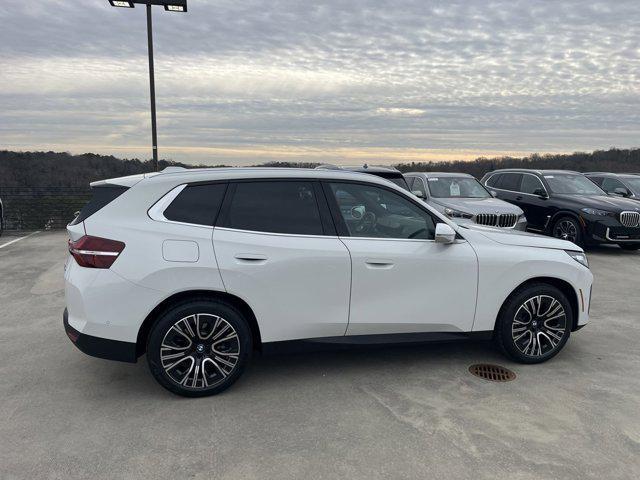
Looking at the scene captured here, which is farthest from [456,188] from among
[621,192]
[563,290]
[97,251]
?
[97,251]

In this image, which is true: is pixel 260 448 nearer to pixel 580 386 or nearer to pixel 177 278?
pixel 177 278

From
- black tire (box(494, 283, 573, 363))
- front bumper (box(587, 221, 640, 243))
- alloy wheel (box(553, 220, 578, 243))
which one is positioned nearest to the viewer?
black tire (box(494, 283, 573, 363))

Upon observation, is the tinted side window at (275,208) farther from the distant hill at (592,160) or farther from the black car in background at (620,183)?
the distant hill at (592,160)

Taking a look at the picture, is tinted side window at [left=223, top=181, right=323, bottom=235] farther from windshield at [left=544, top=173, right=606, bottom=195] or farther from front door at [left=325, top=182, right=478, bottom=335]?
windshield at [left=544, top=173, right=606, bottom=195]

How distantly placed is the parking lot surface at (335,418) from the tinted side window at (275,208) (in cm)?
131

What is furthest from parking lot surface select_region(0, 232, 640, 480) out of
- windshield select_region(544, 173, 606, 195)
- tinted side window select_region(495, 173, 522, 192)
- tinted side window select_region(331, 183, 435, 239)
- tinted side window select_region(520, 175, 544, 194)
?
tinted side window select_region(495, 173, 522, 192)

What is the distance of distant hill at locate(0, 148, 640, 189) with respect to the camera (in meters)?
18.6

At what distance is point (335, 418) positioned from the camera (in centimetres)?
337

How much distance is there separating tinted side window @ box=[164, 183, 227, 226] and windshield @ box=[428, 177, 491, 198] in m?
7.93

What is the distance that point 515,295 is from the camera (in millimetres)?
4207

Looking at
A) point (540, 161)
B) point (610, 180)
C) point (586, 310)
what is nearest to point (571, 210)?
point (610, 180)

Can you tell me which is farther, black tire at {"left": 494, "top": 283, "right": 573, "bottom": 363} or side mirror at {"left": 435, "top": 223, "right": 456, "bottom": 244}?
black tire at {"left": 494, "top": 283, "right": 573, "bottom": 363}

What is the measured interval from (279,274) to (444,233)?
138 centimetres

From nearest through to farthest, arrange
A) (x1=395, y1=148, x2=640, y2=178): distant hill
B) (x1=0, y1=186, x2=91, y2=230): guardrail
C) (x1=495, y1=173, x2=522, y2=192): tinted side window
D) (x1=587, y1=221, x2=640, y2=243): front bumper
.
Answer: (x1=587, y1=221, x2=640, y2=243): front bumper < (x1=495, y1=173, x2=522, y2=192): tinted side window < (x1=0, y1=186, x2=91, y2=230): guardrail < (x1=395, y1=148, x2=640, y2=178): distant hill
